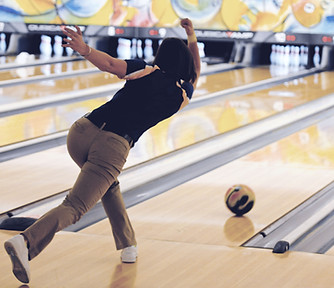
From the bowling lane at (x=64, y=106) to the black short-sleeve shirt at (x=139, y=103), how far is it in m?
2.12

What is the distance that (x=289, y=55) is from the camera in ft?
26.1

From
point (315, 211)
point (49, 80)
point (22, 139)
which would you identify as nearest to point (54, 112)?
point (22, 139)

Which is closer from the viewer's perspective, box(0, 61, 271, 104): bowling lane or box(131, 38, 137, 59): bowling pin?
box(0, 61, 271, 104): bowling lane

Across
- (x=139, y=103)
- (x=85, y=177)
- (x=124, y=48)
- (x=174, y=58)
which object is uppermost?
(x=174, y=58)

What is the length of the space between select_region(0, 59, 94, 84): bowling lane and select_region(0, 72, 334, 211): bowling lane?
1551 millimetres

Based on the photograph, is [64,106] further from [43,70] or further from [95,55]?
[95,55]

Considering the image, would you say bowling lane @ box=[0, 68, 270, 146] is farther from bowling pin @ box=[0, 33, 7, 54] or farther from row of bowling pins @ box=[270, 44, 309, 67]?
bowling pin @ box=[0, 33, 7, 54]

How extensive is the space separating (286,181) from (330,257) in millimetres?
1177

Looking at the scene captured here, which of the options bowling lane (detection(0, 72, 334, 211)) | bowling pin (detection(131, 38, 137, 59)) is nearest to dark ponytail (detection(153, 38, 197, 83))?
bowling lane (detection(0, 72, 334, 211))

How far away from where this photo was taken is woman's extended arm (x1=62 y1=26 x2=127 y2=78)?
2092 millimetres

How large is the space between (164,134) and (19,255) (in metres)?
2.63

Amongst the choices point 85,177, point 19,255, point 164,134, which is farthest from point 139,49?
point 19,255

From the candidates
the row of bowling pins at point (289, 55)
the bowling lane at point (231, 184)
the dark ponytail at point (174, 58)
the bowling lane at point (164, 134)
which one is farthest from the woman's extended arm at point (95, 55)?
the row of bowling pins at point (289, 55)

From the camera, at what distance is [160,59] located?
7.64 feet
